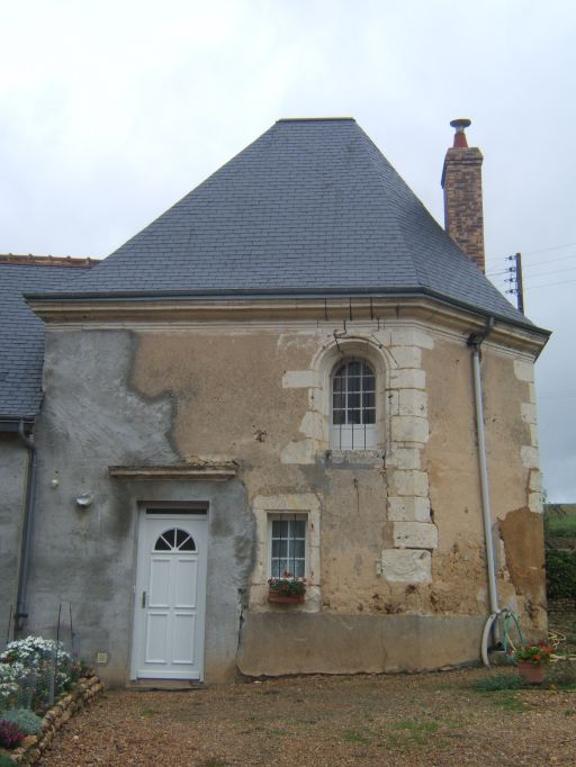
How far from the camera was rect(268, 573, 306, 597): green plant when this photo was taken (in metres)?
9.46

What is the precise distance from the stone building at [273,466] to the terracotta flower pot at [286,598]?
137mm

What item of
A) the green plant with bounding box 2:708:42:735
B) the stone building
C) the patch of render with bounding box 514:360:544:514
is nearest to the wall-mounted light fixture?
the stone building

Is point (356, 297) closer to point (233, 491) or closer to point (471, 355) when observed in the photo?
point (471, 355)

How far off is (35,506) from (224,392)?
2.60m

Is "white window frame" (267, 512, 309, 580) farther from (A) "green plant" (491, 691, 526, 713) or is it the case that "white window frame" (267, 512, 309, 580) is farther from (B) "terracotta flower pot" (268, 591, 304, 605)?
(A) "green plant" (491, 691, 526, 713)

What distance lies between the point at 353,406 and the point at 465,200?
4.69 meters

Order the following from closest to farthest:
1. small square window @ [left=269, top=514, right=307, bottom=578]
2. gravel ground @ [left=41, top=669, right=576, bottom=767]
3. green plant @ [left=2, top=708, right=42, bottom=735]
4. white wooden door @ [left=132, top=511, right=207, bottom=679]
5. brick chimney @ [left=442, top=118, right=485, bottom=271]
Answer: gravel ground @ [left=41, top=669, right=576, bottom=767], green plant @ [left=2, top=708, right=42, bottom=735], white wooden door @ [left=132, top=511, right=207, bottom=679], small square window @ [left=269, top=514, right=307, bottom=578], brick chimney @ [left=442, top=118, right=485, bottom=271]

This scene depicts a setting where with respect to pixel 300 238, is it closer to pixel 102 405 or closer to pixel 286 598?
pixel 102 405

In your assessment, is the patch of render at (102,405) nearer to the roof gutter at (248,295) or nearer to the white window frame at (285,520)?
the roof gutter at (248,295)

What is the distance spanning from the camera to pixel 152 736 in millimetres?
6965

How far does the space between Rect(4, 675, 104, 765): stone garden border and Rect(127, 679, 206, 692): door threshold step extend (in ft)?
1.35

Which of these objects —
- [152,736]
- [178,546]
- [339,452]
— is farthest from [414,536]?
[152,736]

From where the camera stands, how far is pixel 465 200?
43.8 ft

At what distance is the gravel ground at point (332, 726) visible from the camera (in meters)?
6.19
